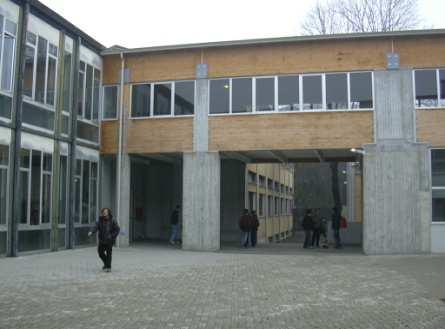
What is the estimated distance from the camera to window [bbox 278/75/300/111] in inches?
851

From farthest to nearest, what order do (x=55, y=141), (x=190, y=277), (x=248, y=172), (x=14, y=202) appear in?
(x=248, y=172) → (x=55, y=141) → (x=14, y=202) → (x=190, y=277)

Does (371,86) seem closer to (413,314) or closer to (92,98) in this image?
(92,98)

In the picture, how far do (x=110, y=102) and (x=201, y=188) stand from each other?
18.3 ft

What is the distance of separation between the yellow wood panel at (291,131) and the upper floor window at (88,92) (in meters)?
4.97

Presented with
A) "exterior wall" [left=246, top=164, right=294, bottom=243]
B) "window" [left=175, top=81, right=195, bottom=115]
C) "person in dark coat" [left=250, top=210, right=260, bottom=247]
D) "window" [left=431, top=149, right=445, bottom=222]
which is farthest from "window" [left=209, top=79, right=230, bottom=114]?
"exterior wall" [left=246, top=164, right=294, bottom=243]

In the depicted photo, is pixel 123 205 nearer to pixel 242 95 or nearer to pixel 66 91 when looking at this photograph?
pixel 66 91

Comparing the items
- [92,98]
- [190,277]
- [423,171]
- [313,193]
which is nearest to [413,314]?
[190,277]

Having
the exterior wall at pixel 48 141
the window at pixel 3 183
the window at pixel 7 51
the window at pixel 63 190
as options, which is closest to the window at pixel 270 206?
the exterior wall at pixel 48 141

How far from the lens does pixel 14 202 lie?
56.1ft

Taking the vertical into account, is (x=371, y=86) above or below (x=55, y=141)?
above

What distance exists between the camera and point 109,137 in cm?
2367

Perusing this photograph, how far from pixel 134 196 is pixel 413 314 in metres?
21.7

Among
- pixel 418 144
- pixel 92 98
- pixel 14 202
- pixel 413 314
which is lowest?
pixel 413 314

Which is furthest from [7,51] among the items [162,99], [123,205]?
[123,205]
